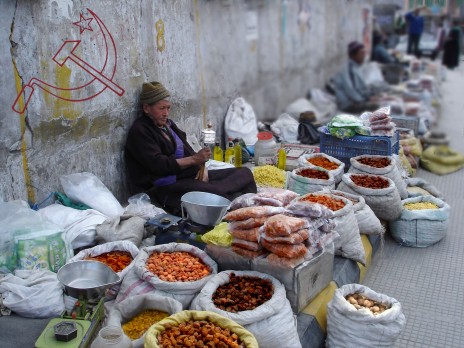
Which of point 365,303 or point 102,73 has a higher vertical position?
point 102,73

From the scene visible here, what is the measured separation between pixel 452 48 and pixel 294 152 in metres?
14.7

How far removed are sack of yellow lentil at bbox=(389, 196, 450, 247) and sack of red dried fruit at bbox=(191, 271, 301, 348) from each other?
92.2 inches

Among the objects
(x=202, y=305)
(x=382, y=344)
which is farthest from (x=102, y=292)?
(x=382, y=344)

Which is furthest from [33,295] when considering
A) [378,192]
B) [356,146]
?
[356,146]

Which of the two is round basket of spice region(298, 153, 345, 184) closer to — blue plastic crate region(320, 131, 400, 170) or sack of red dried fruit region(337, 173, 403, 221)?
sack of red dried fruit region(337, 173, 403, 221)

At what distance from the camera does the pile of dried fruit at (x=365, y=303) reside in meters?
3.48

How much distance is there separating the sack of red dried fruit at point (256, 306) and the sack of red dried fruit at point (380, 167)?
8.01 ft

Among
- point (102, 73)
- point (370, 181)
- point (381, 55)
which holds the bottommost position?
point (370, 181)

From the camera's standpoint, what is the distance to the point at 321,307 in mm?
3686

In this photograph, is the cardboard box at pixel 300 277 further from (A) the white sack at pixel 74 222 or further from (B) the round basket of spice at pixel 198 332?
(A) the white sack at pixel 74 222

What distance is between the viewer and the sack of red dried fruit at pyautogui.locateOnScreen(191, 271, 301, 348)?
10.0 ft

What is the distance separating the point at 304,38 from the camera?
10648mm

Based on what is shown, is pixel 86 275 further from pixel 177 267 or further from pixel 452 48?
pixel 452 48

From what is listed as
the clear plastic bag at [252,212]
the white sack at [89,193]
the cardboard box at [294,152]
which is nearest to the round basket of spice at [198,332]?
the clear plastic bag at [252,212]
